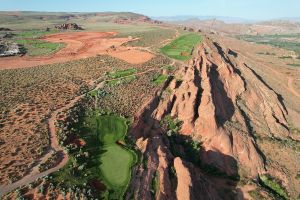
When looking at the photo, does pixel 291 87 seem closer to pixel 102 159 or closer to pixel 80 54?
pixel 80 54

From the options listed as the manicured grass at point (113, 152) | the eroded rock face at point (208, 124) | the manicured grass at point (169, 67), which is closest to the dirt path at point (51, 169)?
the manicured grass at point (113, 152)

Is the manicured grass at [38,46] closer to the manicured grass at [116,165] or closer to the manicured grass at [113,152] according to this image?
the manicured grass at [113,152]

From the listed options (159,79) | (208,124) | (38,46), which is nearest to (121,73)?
(159,79)

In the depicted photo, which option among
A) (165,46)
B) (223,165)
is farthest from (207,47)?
(223,165)

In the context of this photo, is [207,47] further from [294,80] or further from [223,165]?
[223,165]

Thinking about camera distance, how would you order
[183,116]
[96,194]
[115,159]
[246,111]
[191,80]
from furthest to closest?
[246,111] → [191,80] → [183,116] → [115,159] → [96,194]
